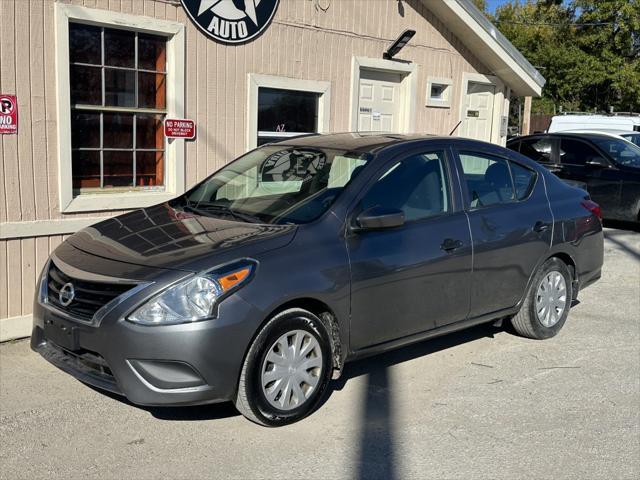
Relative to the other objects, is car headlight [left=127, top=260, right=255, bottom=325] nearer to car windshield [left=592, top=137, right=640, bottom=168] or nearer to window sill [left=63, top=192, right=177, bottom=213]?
window sill [left=63, top=192, right=177, bottom=213]

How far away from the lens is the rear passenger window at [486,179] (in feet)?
17.7

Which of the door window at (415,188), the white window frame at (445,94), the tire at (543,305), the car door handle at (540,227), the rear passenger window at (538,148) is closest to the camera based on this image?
the door window at (415,188)

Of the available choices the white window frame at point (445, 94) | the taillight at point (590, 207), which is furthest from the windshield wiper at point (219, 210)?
the white window frame at point (445, 94)

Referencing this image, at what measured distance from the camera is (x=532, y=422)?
4.46 metres

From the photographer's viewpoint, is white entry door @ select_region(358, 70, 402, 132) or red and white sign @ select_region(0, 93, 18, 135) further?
white entry door @ select_region(358, 70, 402, 132)

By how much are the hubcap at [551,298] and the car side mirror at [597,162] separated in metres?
6.67

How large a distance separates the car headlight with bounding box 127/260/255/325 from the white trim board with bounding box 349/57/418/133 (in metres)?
5.16

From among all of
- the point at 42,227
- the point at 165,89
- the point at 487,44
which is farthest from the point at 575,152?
the point at 42,227

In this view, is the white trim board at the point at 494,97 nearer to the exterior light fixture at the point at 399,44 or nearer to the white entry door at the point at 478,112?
the white entry door at the point at 478,112

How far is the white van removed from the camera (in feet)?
63.6

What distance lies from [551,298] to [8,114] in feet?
15.7

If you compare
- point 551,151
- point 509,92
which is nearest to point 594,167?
point 551,151

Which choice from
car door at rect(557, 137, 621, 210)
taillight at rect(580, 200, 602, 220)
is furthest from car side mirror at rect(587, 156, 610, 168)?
taillight at rect(580, 200, 602, 220)

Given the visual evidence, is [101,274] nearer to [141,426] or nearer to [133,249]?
[133,249]
